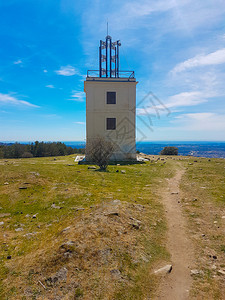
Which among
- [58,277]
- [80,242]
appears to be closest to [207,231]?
[80,242]

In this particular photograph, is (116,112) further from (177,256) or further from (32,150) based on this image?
(32,150)

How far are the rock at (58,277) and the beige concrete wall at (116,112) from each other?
68.9 feet

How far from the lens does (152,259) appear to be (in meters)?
4.89

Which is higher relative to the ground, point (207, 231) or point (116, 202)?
point (116, 202)

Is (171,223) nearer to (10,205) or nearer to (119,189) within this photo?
(119,189)

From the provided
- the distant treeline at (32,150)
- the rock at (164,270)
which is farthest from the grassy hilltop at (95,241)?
the distant treeline at (32,150)

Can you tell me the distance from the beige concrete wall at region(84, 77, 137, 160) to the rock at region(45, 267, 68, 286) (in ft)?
68.9

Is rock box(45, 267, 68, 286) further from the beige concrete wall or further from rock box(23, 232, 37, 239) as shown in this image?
the beige concrete wall

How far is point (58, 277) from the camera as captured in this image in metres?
4.06

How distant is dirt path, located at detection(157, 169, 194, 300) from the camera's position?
3893 millimetres

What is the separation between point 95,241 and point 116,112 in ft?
70.3

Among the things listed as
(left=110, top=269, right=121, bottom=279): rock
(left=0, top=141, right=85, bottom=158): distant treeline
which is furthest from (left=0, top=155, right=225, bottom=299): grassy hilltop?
(left=0, top=141, right=85, bottom=158): distant treeline

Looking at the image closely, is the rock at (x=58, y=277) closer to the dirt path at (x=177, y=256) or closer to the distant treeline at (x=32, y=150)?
the dirt path at (x=177, y=256)

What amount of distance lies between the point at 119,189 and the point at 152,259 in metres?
5.83
